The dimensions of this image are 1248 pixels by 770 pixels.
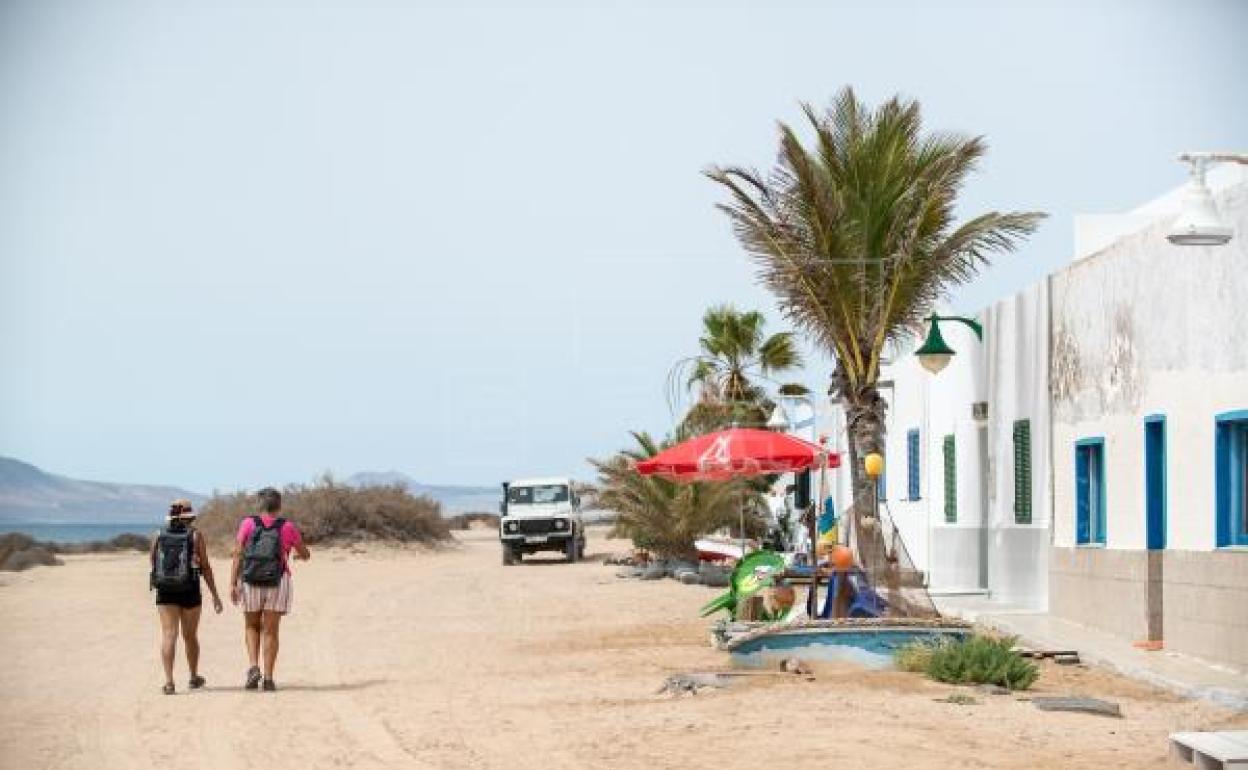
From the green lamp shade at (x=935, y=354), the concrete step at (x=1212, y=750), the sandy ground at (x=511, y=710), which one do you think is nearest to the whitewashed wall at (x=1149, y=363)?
the green lamp shade at (x=935, y=354)

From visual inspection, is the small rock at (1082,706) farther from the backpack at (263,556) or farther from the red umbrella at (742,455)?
the backpack at (263,556)

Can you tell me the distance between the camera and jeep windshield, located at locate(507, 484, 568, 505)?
4381 centimetres

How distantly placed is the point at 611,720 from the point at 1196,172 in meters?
5.48

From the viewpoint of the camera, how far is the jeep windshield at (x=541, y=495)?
43812 mm

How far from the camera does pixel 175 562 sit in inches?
591

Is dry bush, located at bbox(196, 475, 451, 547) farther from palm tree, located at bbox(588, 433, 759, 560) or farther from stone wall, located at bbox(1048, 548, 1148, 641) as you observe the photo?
stone wall, located at bbox(1048, 548, 1148, 641)

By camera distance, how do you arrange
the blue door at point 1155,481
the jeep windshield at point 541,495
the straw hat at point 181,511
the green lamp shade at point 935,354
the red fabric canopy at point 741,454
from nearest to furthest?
the straw hat at point 181,511
the blue door at point 1155,481
the red fabric canopy at point 741,454
the green lamp shade at point 935,354
the jeep windshield at point 541,495

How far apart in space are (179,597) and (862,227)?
38.3 ft

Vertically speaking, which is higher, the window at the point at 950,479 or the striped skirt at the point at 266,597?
the window at the point at 950,479

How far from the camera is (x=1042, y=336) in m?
21.6

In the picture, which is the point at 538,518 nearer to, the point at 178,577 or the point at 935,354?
the point at 935,354

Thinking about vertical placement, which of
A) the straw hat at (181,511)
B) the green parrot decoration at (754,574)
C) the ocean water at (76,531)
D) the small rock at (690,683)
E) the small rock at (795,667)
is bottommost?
the small rock at (690,683)

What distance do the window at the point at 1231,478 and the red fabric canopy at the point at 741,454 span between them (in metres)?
4.90

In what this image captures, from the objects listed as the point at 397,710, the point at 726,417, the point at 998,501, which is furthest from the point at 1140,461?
the point at 726,417
